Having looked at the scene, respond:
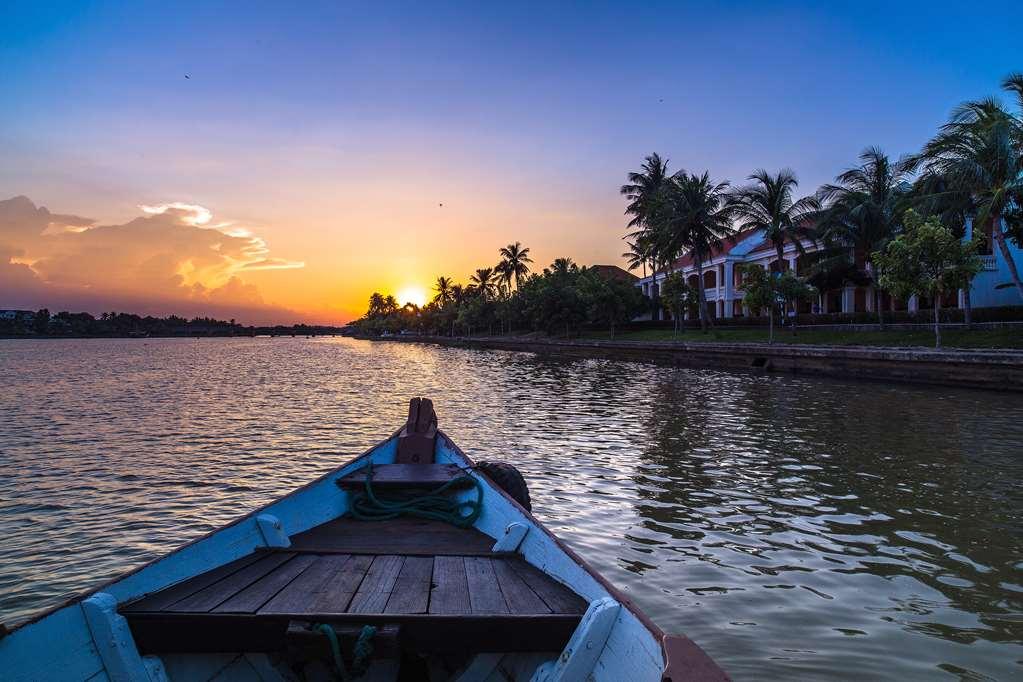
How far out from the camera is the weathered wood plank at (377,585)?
3.08m

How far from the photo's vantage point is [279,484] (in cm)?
951

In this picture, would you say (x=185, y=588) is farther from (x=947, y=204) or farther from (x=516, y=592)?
(x=947, y=204)

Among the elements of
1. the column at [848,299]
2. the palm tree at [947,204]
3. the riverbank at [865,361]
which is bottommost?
the riverbank at [865,361]

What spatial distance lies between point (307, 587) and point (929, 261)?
100 feet

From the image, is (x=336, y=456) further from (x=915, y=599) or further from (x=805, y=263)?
(x=805, y=263)

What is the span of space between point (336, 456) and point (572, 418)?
6.72 m

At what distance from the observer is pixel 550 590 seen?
3.35 meters

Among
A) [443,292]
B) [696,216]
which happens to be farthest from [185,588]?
[443,292]

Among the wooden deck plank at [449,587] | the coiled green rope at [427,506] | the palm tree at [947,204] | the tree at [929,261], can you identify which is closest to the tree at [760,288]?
the palm tree at [947,204]

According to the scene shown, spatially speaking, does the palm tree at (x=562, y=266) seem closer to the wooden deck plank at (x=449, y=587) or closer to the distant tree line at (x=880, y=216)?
the distant tree line at (x=880, y=216)

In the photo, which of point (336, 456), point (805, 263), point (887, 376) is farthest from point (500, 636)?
point (805, 263)

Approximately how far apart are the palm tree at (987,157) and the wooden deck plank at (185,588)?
1324 inches

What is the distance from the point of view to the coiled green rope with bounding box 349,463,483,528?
483cm

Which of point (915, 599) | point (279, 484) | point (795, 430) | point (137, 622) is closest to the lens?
point (137, 622)
